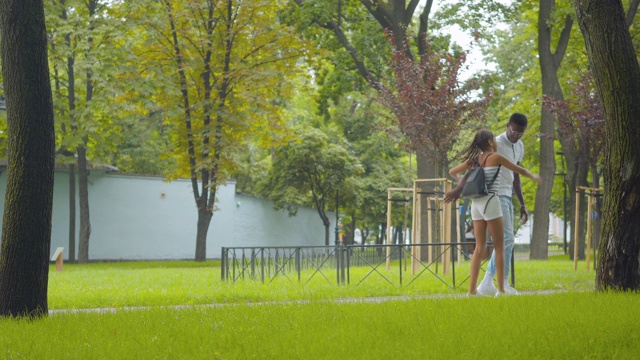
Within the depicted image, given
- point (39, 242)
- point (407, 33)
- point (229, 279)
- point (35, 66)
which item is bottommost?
point (229, 279)

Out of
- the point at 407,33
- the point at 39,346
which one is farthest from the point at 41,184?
the point at 407,33

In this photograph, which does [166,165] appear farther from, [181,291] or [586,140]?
[181,291]

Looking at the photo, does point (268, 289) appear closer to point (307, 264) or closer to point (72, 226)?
point (307, 264)

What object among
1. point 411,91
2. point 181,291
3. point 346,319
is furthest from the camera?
point 411,91

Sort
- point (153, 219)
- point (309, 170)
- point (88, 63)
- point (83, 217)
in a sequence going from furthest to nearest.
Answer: point (309, 170) → point (153, 219) → point (83, 217) → point (88, 63)

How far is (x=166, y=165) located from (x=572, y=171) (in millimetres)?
19500

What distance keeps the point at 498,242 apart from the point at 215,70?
20783mm

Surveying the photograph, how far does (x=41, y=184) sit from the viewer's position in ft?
29.0

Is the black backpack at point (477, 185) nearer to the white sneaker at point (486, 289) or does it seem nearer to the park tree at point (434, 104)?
the white sneaker at point (486, 289)

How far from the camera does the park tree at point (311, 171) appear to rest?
44.5 metres

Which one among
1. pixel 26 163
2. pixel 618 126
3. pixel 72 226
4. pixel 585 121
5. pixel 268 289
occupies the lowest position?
pixel 268 289

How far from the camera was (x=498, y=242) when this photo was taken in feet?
36.0

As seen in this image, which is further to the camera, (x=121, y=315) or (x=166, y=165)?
(x=166, y=165)

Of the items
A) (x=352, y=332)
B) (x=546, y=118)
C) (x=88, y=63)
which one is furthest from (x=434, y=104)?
(x=88, y=63)
